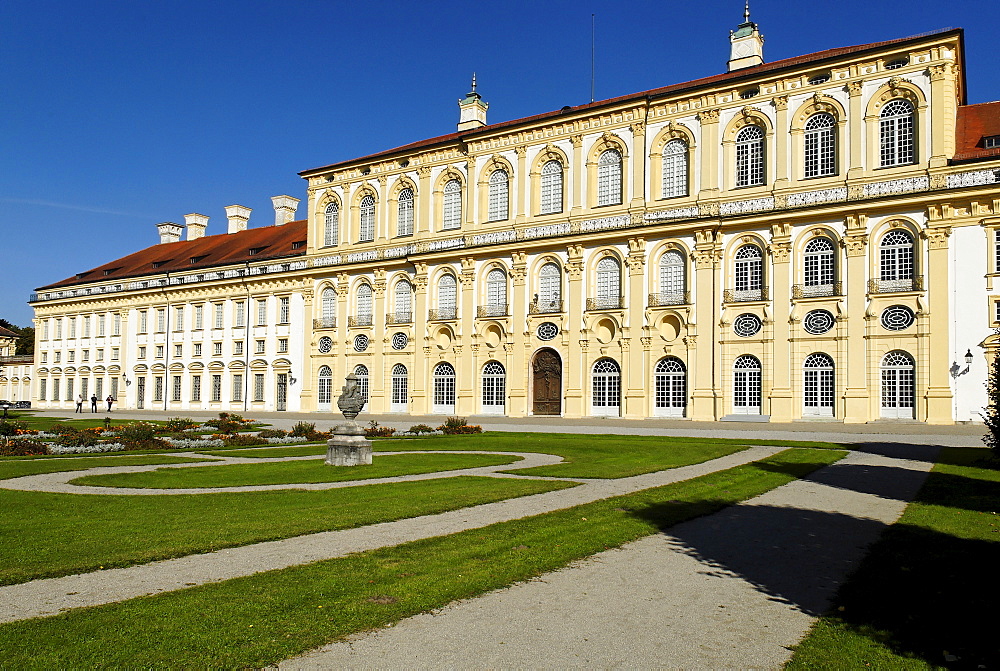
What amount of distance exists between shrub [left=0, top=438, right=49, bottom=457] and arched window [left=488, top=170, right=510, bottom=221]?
30.5 m

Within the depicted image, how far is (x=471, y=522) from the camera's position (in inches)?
428

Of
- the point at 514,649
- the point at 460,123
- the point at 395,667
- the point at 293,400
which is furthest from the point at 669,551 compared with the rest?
the point at 460,123

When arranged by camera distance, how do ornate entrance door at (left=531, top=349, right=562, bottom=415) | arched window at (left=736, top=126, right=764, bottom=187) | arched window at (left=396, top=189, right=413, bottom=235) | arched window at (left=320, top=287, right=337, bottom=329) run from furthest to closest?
arched window at (left=320, top=287, right=337, bottom=329)
arched window at (left=396, top=189, right=413, bottom=235)
ornate entrance door at (left=531, top=349, right=562, bottom=415)
arched window at (left=736, top=126, right=764, bottom=187)

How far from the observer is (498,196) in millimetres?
49406

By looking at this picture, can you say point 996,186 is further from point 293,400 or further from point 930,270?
point 293,400

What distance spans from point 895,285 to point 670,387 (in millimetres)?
11493

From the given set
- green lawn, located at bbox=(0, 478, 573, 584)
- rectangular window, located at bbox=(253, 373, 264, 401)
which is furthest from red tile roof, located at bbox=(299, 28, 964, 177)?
green lawn, located at bbox=(0, 478, 573, 584)

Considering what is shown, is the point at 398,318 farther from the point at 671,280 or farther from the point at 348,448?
the point at 348,448

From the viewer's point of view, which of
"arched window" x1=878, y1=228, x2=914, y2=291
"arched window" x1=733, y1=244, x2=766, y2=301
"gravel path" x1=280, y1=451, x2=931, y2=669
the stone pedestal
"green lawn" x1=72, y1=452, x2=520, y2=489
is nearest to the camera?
"gravel path" x1=280, y1=451, x2=931, y2=669

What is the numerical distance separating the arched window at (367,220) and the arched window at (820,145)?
27814mm

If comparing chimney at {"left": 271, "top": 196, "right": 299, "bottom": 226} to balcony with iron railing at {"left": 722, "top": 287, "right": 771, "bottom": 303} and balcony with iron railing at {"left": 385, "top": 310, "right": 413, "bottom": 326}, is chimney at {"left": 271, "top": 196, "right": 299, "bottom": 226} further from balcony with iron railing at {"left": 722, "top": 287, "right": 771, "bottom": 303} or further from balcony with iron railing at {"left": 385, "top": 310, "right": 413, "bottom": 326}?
balcony with iron railing at {"left": 722, "top": 287, "right": 771, "bottom": 303}

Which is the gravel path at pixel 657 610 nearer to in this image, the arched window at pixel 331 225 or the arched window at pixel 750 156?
the arched window at pixel 750 156

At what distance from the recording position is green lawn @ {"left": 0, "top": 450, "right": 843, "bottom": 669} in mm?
5621

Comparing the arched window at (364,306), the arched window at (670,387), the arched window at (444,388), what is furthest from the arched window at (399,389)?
the arched window at (670,387)
